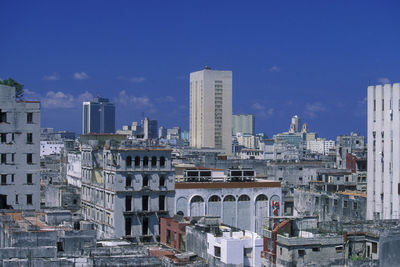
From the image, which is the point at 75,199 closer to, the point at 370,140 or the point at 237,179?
the point at 237,179

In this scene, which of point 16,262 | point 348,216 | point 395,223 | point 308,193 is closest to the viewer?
point 16,262

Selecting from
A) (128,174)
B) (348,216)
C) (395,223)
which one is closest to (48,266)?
(395,223)

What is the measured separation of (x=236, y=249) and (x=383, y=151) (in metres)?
35.2

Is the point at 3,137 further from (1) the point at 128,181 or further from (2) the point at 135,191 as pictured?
(2) the point at 135,191

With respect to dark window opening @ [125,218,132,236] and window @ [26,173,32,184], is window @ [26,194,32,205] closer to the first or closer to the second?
window @ [26,173,32,184]

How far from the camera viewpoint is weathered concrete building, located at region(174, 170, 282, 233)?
98.3 m

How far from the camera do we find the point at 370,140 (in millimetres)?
92375

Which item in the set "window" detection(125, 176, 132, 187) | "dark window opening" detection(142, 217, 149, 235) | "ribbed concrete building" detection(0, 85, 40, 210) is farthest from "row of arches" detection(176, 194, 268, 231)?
"ribbed concrete building" detection(0, 85, 40, 210)

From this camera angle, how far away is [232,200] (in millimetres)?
100625

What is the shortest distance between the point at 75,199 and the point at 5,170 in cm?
3275

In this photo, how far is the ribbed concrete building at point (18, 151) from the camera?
7462 cm

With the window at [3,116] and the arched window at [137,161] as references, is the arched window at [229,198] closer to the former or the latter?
the arched window at [137,161]

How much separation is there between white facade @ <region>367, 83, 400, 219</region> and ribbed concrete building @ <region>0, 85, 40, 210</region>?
42.7 m

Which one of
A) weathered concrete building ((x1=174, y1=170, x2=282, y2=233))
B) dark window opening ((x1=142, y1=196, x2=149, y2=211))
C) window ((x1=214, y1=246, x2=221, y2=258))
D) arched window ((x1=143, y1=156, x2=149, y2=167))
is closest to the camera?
window ((x1=214, y1=246, x2=221, y2=258))
